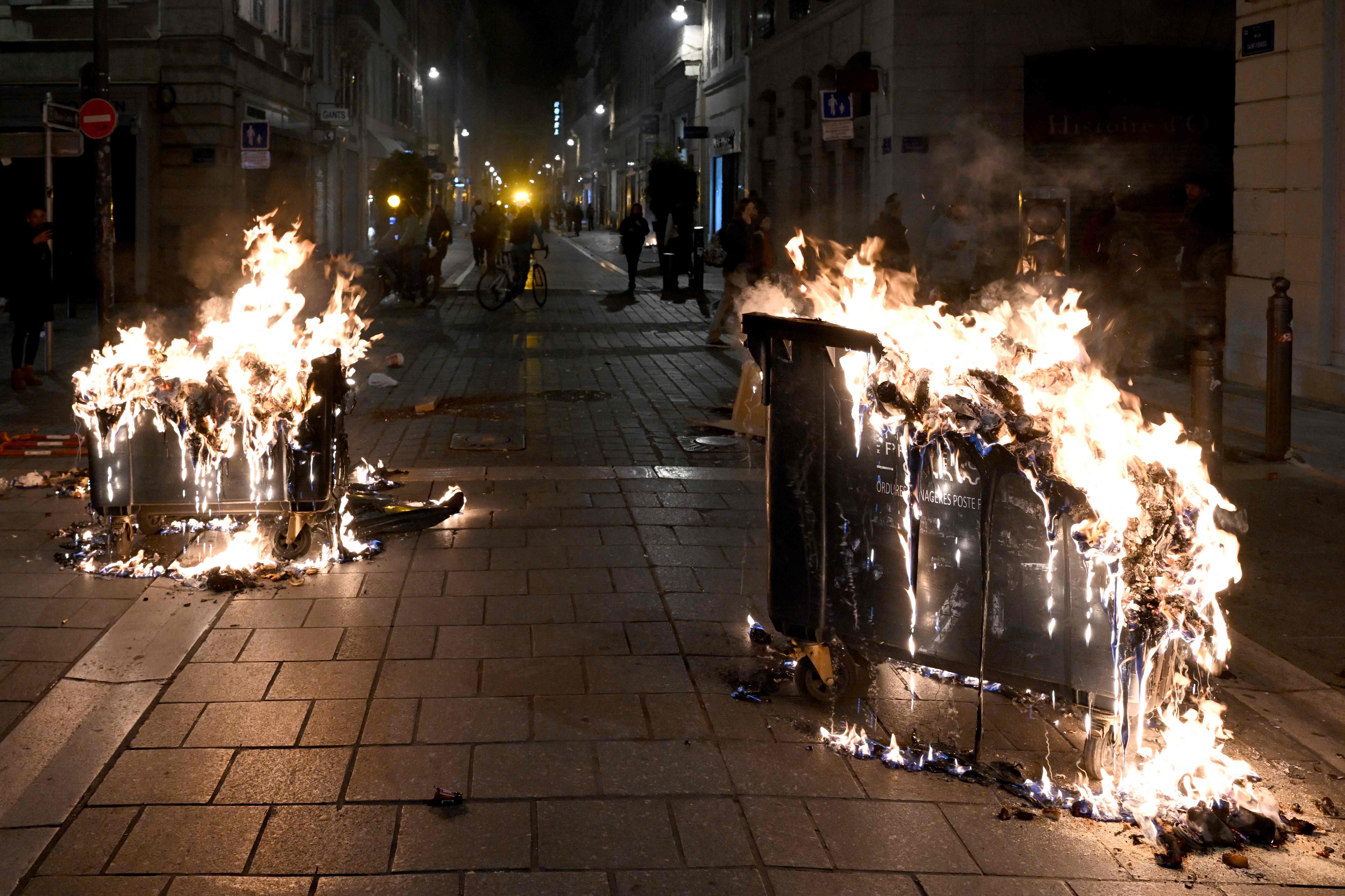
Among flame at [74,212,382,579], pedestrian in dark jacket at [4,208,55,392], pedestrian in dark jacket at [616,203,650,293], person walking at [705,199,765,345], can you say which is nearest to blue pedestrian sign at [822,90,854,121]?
person walking at [705,199,765,345]

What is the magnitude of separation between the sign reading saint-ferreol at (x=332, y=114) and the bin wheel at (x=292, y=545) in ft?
86.2

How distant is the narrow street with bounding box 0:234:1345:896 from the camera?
3.40 metres

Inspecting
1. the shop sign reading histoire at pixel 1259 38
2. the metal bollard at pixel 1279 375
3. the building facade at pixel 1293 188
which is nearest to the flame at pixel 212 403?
the metal bollard at pixel 1279 375

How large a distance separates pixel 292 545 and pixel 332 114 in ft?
88.7

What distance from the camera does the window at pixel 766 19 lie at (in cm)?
3253

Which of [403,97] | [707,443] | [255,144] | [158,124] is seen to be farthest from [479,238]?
[403,97]

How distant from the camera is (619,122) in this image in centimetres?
7775

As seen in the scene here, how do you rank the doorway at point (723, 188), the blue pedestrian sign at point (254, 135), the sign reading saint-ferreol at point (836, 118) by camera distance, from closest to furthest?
the sign reading saint-ferreol at point (836, 118) → the blue pedestrian sign at point (254, 135) → the doorway at point (723, 188)

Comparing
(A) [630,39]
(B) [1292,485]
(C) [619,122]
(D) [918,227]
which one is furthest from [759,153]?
(C) [619,122]

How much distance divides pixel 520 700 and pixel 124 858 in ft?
4.74

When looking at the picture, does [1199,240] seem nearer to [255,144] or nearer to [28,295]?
[28,295]

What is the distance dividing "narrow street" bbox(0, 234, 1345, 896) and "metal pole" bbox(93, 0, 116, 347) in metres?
7.73

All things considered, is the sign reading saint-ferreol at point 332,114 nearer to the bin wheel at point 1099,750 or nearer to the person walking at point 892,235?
the person walking at point 892,235

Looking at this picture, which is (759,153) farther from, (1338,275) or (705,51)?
(1338,275)
